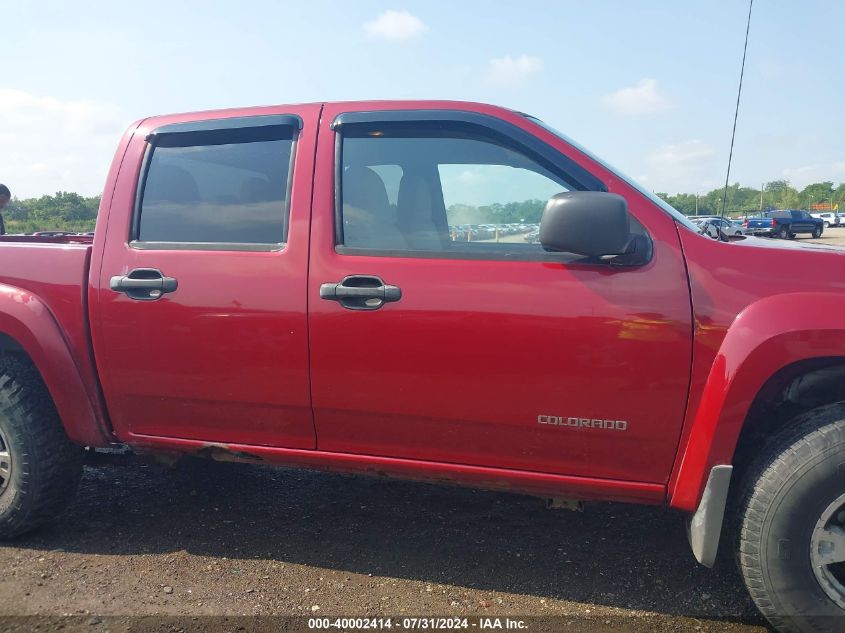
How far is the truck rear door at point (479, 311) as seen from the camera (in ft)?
7.61

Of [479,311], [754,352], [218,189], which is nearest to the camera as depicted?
[754,352]

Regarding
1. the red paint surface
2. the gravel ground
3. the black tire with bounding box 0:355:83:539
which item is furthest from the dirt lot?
the red paint surface

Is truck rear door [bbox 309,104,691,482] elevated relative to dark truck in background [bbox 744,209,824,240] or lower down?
elevated

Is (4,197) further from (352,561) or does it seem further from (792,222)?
(792,222)

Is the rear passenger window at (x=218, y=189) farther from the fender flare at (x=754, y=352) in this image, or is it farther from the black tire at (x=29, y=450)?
the fender flare at (x=754, y=352)

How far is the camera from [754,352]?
218 centimetres

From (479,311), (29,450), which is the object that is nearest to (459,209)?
(479,311)

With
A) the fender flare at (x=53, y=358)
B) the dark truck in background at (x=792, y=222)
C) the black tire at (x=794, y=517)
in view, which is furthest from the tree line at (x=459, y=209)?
the dark truck in background at (x=792, y=222)

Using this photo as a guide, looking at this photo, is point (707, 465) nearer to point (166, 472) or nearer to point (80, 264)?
point (80, 264)

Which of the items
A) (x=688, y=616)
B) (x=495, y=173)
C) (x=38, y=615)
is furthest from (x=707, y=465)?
(x=38, y=615)

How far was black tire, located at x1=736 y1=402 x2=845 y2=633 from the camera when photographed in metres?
2.18

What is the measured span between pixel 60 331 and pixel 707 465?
2.63 meters

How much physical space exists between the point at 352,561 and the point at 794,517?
1744 millimetres

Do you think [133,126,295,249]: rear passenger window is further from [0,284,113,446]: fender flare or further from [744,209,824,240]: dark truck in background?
[744,209,824,240]: dark truck in background
